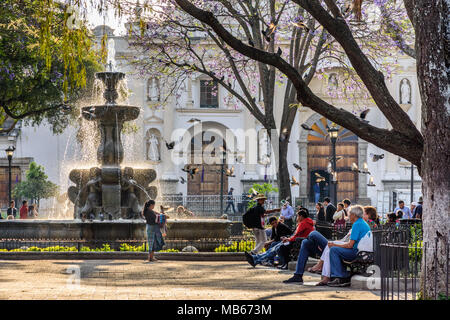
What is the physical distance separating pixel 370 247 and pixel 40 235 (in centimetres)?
924

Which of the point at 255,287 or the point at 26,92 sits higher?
the point at 26,92

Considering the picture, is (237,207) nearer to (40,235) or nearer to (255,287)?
(40,235)

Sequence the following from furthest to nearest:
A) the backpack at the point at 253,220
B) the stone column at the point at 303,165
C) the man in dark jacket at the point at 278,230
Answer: the stone column at the point at 303,165 → the backpack at the point at 253,220 → the man in dark jacket at the point at 278,230

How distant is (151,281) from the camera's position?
41.0 ft

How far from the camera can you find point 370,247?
12.1 metres

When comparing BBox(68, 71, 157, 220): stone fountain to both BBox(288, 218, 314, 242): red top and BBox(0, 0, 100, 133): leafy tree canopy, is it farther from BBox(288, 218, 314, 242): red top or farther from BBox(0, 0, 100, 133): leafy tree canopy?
BBox(288, 218, 314, 242): red top

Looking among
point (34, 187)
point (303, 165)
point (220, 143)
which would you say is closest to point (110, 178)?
point (34, 187)

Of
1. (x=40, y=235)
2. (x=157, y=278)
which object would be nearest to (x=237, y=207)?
(x=40, y=235)

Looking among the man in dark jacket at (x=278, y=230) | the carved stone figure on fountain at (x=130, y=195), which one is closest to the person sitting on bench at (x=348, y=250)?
the man in dark jacket at (x=278, y=230)

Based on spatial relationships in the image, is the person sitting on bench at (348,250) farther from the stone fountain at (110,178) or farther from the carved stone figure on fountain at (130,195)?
the carved stone figure on fountain at (130,195)

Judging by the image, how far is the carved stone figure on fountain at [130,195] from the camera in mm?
21094

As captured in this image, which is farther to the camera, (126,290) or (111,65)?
(111,65)

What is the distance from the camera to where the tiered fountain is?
1855 cm

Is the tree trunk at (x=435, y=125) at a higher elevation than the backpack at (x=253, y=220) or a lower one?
higher
